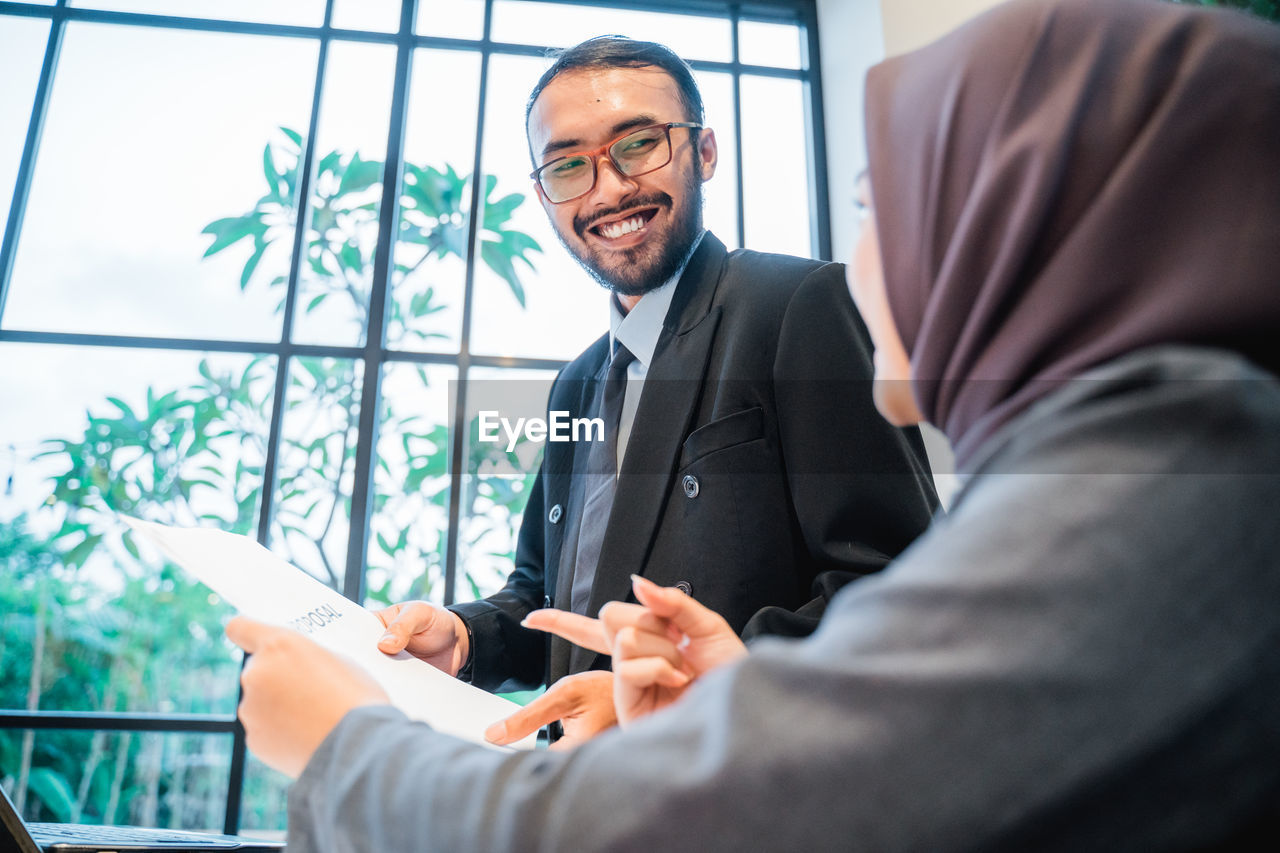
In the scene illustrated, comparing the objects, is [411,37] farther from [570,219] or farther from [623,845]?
[623,845]

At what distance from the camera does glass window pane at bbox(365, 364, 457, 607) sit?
2.38m

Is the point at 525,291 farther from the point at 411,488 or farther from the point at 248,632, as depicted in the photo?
the point at 248,632

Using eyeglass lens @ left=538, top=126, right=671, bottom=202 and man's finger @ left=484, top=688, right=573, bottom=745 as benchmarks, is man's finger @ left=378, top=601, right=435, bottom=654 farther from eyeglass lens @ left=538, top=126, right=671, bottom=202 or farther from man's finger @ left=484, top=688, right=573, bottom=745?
eyeglass lens @ left=538, top=126, right=671, bottom=202

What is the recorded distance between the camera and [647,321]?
138 cm

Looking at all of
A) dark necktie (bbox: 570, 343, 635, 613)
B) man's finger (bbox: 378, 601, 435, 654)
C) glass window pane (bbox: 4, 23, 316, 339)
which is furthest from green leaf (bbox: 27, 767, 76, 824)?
dark necktie (bbox: 570, 343, 635, 613)

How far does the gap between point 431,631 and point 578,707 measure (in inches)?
15.0

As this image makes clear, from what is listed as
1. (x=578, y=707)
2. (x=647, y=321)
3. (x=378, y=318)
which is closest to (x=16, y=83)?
(x=378, y=318)

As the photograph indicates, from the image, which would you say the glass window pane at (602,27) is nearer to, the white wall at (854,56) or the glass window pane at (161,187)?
the white wall at (854,56)

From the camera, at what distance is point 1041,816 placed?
31cm

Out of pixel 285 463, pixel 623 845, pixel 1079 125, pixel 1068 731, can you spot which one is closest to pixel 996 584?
pixel 1068 731

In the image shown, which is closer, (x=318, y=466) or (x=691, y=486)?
(x=691, y=486)

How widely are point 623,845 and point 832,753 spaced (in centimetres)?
9

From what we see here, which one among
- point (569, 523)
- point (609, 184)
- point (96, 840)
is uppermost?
Answer: point (609, 184)

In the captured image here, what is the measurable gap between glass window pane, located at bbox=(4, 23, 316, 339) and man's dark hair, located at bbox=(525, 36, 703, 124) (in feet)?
5.00
